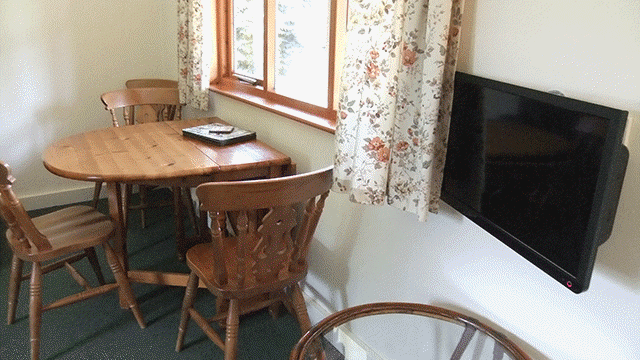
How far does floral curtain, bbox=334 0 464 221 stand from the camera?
52.0 inches

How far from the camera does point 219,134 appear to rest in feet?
7.99

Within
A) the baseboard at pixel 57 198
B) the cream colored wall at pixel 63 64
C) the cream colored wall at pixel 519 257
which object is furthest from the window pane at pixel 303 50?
the baseboard at pixel 57 198

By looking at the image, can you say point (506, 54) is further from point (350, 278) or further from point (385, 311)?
A: point (350, 278)

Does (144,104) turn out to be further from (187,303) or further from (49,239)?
(187,303)

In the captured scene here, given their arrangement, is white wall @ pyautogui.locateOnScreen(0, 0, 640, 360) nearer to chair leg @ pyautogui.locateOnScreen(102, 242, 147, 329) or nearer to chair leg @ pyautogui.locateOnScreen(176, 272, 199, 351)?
chair leg @ pyautogui.locateOnScreen(176, 272, 199, 351)

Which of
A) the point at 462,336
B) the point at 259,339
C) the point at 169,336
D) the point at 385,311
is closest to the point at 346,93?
the point at 385,311

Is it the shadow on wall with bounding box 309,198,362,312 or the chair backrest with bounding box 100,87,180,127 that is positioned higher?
the chair backrest with bounding box 100,87,180,127

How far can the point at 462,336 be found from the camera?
1407mm

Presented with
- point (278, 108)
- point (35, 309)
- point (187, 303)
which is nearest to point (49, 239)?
point (35, 309)

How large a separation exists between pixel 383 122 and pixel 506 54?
36 centimetres

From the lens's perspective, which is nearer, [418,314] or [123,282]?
[418,314]

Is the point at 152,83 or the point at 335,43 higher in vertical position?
the point at 335,43

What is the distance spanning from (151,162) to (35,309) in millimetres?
716

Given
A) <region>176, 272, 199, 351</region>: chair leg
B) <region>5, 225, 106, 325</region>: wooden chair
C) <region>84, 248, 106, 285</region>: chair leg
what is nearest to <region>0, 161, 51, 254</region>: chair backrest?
<region>5, 225, 106, 325</region>: wooden chair
